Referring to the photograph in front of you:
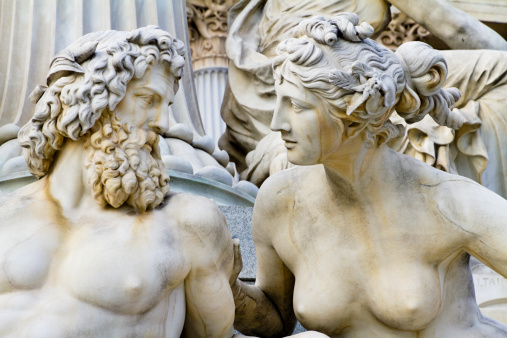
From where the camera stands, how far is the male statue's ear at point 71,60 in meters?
3.65

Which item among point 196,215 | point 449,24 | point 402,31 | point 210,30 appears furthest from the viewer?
point 210,30

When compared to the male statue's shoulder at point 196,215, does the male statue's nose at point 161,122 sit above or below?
above

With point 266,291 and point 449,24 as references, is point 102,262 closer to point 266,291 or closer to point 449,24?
point 266,291

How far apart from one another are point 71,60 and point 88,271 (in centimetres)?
70

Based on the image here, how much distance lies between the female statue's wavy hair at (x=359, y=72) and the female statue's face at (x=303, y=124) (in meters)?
0.03

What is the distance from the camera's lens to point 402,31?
33.2 feet

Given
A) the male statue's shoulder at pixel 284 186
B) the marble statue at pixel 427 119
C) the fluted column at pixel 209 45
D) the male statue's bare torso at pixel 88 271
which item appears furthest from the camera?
the fluted column at pixel 209 45

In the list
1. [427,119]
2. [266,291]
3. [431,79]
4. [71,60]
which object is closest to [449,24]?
[427,119]

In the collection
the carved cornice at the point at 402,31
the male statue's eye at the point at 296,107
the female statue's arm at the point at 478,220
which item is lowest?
the carved cornice at the point at 402,31

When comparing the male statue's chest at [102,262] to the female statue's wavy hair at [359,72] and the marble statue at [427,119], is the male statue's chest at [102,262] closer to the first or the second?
the female statue's wavy hair at [359,72]

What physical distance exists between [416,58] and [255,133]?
3.38 meters

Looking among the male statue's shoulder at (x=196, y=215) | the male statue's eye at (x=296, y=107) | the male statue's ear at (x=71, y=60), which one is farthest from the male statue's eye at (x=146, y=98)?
the male statue's eye at (x=296, y=107)

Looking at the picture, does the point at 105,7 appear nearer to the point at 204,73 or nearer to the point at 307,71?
the point at 307,71

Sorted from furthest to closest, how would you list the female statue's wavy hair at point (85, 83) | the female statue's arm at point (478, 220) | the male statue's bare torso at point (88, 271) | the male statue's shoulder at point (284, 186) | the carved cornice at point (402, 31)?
the carved cornice at point (402, 31) → the male statue's shoulder at point (284, 186) → the female statue's arm at point (478, 220) → the female statue's wavy hair at point (85, 83) → the male statue's bare torso at point (88, 271)
